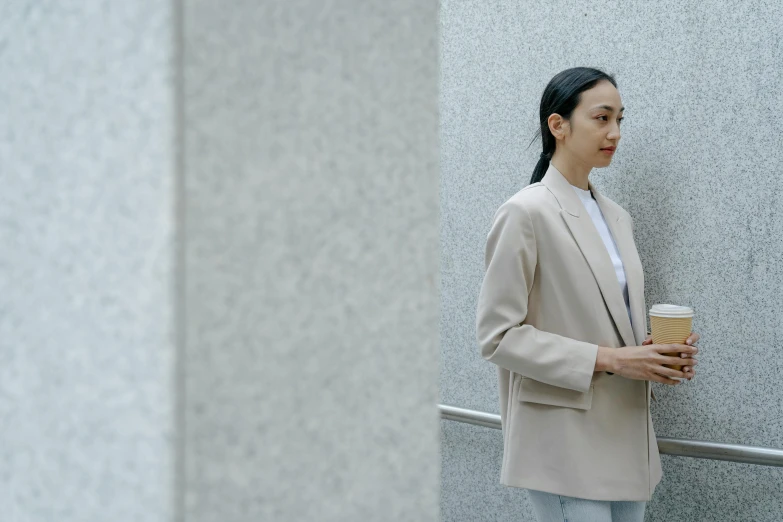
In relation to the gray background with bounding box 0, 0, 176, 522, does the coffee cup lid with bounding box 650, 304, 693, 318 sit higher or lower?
lower

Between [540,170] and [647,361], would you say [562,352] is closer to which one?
[647,361]

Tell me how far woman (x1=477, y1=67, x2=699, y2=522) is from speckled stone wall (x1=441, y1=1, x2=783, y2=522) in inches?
7.8

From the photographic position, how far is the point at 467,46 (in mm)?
2621

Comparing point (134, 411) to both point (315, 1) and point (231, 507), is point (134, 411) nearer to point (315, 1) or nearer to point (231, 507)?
point (231, 507)

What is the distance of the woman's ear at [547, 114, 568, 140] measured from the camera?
1.98 metres

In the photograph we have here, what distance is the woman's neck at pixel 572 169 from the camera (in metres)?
1.98

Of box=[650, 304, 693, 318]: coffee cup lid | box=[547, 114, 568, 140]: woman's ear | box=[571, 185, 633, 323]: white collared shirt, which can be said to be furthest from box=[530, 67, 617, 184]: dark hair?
box=[650, 304, 693, 318]: coffee cup lid

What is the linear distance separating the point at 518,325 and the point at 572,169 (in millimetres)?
429

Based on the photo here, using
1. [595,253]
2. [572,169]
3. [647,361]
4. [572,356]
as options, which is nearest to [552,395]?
[572,356]

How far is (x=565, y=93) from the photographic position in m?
1.97

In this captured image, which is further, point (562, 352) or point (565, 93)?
point (565, 93)

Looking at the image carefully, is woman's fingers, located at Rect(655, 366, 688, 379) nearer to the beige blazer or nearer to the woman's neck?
the beige blazer

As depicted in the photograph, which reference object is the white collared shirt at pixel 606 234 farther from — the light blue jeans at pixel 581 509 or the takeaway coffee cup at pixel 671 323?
the light blue jeans at pixel 581 509

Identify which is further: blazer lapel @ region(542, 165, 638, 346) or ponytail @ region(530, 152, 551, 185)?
ponytail @ region(530, 152, 551, 185)
